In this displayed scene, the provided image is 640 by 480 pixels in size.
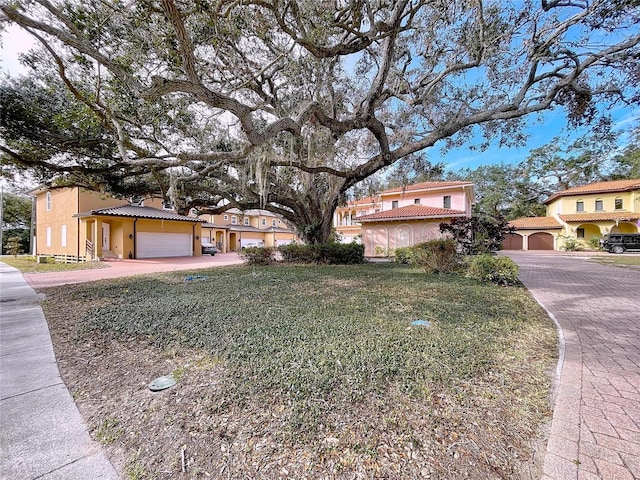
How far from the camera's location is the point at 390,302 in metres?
5.30

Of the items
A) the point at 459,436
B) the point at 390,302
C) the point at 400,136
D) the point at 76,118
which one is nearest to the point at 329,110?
the point at 400,136

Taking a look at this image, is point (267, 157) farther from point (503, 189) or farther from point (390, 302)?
point (503, 189)

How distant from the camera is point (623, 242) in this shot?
64.6 feet

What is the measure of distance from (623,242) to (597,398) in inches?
1077

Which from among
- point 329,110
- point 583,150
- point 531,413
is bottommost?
point 531,413

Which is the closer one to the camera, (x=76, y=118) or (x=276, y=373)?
(x=276, y=373)

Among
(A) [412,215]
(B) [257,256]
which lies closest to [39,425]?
(B) [257,256]

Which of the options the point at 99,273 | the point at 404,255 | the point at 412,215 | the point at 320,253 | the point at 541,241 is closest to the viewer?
the point at 99,273

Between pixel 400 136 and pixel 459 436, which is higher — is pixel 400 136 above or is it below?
above

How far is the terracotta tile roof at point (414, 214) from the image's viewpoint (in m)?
16.3

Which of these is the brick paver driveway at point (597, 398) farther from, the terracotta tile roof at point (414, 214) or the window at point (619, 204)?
the window at point (619, 204)

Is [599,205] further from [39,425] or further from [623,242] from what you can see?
[39,425]

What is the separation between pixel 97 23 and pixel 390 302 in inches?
A: 332

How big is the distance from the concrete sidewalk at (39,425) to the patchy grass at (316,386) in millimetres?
115
